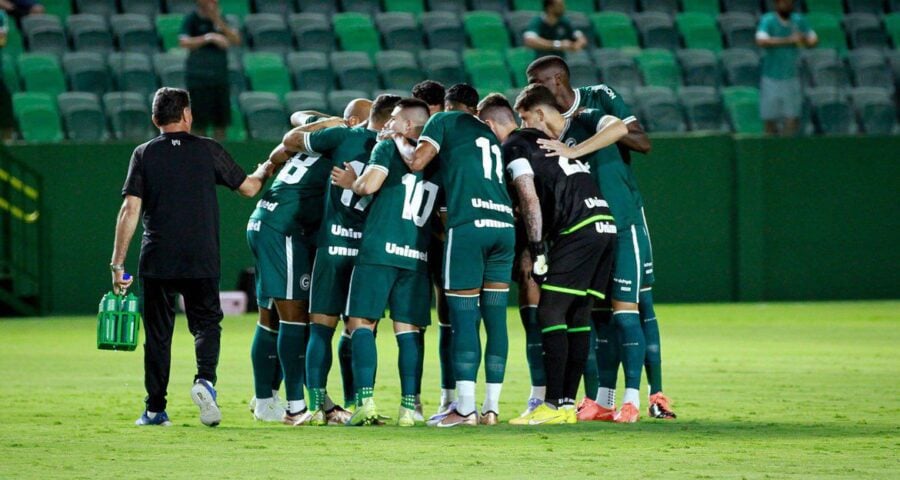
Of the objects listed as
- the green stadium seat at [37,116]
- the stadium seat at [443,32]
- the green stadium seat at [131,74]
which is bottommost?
the green stadium seat at [37,116]

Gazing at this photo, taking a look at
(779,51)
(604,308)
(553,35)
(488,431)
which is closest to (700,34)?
(779,51)

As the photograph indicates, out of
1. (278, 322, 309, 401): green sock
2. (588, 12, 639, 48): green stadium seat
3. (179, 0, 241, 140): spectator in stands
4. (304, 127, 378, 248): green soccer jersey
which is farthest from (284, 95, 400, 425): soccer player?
(588, 12, 639, 48): green stadium seat

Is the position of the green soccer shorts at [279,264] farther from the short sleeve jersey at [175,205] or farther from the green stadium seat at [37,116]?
the green stadium seat at [37,116]

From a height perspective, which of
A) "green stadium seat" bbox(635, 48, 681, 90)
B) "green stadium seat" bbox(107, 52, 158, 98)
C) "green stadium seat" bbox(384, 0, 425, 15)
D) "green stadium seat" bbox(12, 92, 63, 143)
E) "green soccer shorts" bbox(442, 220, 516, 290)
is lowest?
"green soccer shorts" bbox(442, 220, 516, 290)

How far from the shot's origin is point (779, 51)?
1862 cm

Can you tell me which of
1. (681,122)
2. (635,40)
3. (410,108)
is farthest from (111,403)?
(635,40)

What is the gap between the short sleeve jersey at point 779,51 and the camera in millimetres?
18594

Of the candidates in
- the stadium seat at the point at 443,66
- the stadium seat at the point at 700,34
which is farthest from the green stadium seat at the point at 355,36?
the stadium seat at the point at 700,34

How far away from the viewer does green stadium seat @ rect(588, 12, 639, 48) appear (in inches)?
805

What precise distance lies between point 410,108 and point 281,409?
6.66 ft

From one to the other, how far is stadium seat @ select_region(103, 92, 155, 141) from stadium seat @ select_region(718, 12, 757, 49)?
27.0 ft

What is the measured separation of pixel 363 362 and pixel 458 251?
84cm

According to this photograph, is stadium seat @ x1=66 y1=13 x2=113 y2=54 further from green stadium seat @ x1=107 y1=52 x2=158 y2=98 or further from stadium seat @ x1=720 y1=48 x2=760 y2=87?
stadium seat @ x1=720 y1=48 x2=760 y2=87

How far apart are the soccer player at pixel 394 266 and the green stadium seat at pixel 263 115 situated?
9.01 metres
